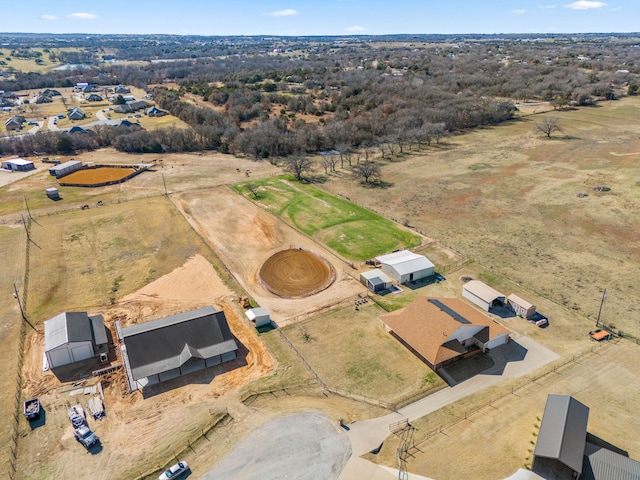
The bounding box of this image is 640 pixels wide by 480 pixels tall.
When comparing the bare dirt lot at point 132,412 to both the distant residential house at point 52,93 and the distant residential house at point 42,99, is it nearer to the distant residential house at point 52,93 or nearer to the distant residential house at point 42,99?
the distant residential house at point 42,99

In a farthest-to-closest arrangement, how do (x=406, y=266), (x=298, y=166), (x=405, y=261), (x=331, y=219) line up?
→ (x=298, y=166), (x=331, y=219), (x=405, y=261), (x=406, y=266)

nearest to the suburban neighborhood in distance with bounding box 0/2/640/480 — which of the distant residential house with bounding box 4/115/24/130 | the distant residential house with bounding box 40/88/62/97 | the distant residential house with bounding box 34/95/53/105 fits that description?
the distant residential house with bounding box 4/115/24/130

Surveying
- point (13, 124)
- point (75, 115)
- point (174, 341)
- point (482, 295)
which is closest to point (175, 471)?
point (174, 341)

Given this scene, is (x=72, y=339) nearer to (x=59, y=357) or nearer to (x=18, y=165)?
(x=59, y=357)

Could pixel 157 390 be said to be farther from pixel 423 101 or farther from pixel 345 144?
pixel 423 101

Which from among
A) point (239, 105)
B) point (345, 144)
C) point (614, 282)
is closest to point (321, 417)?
point (614, 282)

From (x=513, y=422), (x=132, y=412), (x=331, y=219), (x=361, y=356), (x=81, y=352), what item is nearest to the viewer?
(x=513, y=422)
